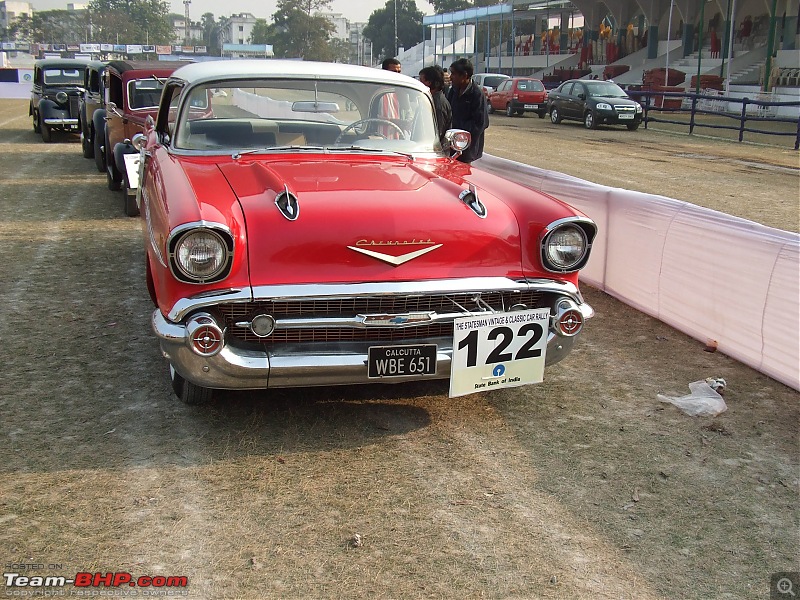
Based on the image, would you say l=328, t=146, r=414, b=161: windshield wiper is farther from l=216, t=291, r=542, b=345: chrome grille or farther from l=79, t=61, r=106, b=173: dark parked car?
l=79, t=61, r=106, b=173: dark parked car

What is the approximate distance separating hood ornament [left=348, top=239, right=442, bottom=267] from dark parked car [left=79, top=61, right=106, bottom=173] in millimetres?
9398

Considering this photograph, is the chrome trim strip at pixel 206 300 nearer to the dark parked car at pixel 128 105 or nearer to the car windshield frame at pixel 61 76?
the dark parked car at pixel 128 105

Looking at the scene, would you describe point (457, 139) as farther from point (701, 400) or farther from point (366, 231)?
point (701, 400)

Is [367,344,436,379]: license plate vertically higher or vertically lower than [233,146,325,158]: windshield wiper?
lower

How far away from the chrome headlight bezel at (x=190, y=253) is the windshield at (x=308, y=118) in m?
1.35

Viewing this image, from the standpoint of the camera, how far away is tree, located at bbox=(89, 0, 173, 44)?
134 meters

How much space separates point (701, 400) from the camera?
4.42 metres

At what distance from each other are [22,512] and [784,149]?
19.6m

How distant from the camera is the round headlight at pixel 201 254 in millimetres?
3553

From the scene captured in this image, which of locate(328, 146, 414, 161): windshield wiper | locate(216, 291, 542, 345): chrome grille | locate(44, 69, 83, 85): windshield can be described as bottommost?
locate(216, 291, 542, 345): chrome grille

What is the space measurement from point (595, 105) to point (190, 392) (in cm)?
2230

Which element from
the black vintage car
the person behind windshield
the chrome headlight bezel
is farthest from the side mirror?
the black vintage car

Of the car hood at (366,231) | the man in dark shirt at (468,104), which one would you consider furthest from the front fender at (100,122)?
the car hood at (366,231)

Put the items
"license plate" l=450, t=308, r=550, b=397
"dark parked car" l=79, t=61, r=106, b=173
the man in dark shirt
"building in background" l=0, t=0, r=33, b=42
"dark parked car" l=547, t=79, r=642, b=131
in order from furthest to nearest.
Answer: "building in background" l=0, t=0, r=33, b=42 < "dark parked car" l=547, t=79, r=642, b=131 < "dark parked car" l=79, t=61, r=106, b=173 < the man in dark shirt < "license plate" l=450, t=308, r=550, b=397
